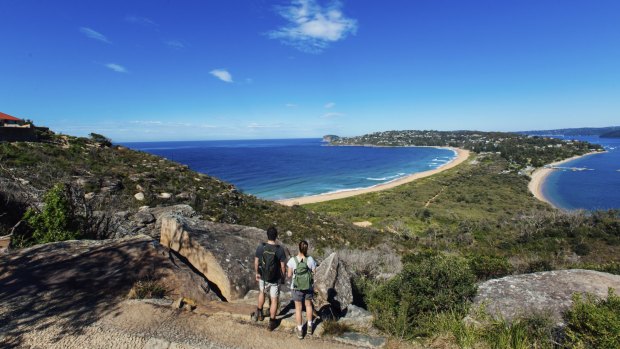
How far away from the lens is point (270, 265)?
19.7 ft

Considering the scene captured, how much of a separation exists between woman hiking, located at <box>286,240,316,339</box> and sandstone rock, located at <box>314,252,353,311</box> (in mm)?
1195

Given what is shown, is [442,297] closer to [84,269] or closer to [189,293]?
[189,293]

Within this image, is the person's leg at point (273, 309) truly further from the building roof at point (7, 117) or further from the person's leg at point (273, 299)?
the building roof at point (7, 117)

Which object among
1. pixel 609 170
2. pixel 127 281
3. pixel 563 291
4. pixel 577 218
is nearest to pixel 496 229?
pixel 577 218

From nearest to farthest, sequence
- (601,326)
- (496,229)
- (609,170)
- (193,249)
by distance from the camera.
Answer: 1. (601,326)
2. (193,249)
3. (496,229)
4. (609,170)

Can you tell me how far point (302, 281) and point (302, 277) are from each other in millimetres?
72

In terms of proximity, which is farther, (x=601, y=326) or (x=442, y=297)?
(x=442, y=297)

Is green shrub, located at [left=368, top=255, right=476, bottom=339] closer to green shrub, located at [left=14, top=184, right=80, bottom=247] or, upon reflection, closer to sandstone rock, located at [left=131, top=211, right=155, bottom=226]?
green shrub, located at [left=14, top=184, right=80, bottom=247]

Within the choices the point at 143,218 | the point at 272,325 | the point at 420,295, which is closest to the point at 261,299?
the point at 272,325

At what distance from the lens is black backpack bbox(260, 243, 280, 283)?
6.00m

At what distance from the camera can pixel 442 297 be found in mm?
6520

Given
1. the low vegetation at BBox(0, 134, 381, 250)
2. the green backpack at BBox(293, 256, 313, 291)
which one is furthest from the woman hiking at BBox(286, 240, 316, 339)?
the low vegetation at BBox(0, 134, 381, 250)

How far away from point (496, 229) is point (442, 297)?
115 ft

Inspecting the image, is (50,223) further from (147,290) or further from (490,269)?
(490,269)
